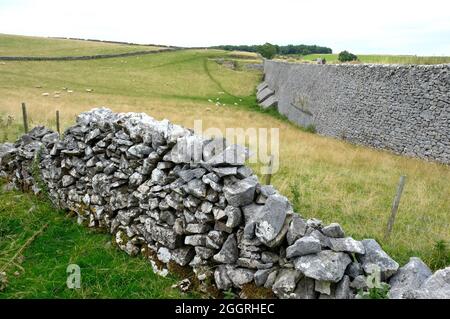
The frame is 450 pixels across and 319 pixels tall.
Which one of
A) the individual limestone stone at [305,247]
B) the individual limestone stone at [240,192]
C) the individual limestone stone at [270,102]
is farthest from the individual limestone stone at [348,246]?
the individual limestone stone at [270,102]

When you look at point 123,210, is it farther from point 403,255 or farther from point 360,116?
point 360,116

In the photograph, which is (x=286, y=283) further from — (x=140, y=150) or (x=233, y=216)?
(x=140, y=150)

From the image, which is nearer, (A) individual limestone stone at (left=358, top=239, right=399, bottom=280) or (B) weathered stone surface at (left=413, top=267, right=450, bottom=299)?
(B) weathered stone surface at (left=413, top=267, right=450, bottom=299)

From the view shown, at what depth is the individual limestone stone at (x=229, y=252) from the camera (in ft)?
17.8

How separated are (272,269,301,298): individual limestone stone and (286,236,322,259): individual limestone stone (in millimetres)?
237

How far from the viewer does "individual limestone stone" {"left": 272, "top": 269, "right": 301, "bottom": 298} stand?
15.4ft

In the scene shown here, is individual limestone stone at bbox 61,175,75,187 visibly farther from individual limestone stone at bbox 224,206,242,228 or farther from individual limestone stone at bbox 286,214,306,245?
individual limestone stone at bbox 286,214,306,245

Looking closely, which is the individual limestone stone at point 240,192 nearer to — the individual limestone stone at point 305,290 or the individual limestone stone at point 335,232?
the individual limestone stone at point 335,232

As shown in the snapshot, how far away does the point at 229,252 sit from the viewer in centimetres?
545

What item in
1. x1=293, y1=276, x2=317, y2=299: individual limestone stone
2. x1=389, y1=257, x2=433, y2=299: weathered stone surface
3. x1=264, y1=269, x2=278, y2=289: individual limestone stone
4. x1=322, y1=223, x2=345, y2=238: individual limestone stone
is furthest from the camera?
x1=322, y1=223, x2=345, y2=238: individual limestone stone

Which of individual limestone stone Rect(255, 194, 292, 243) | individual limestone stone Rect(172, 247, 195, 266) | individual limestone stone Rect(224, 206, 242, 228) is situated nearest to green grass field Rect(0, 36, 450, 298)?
individual limestone stone Rect(172, 247, 195, 266)

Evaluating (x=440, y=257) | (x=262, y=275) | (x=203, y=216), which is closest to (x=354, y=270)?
(x=262, y=275)
